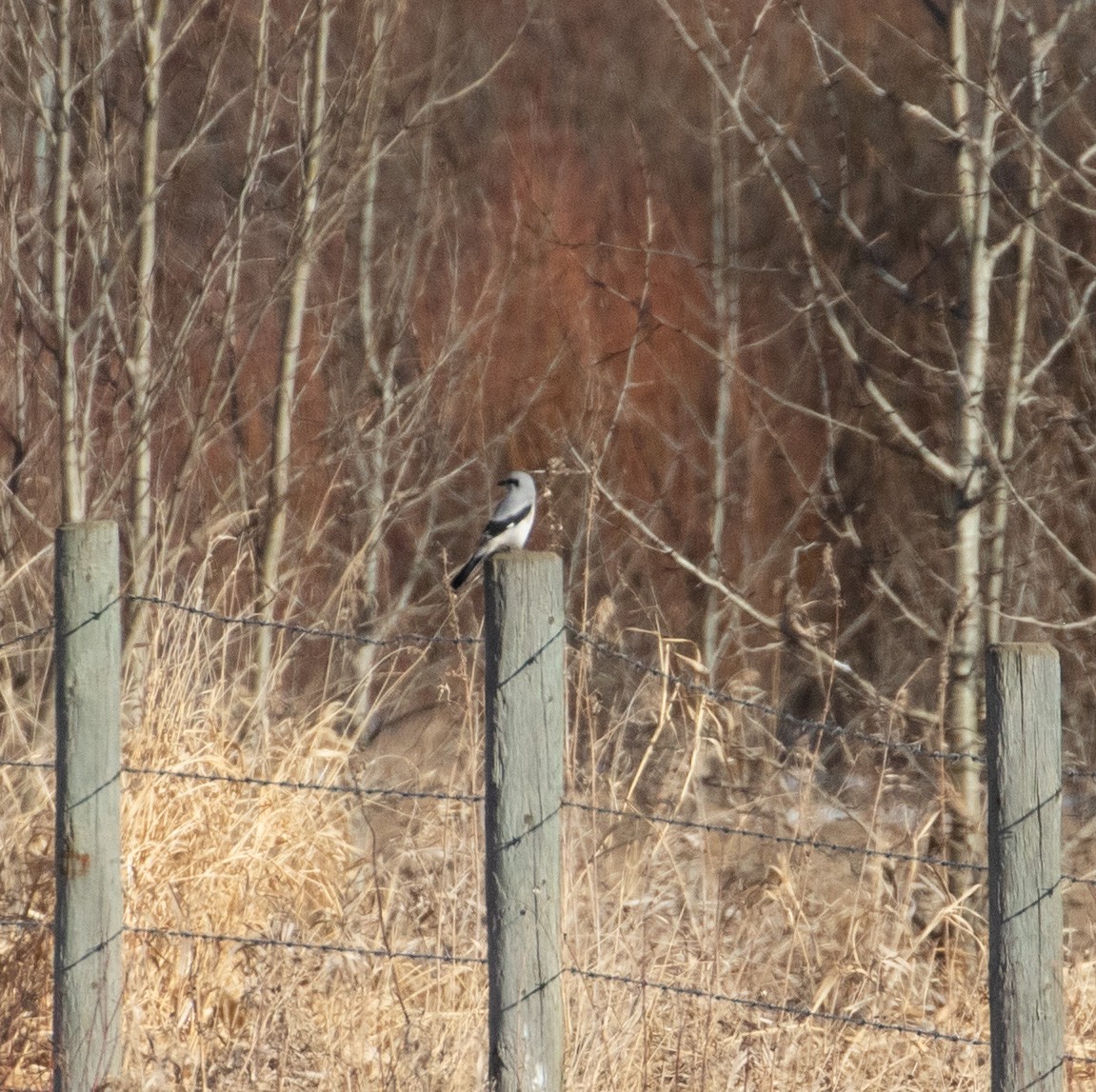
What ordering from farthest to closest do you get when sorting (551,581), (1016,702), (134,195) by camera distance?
(134,195)
(551,581)
(1016,702)

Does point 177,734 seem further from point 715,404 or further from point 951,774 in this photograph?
point 715,404

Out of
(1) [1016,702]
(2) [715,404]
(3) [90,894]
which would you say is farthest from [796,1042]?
(2) [715,404]

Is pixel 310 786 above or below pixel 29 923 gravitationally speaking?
above

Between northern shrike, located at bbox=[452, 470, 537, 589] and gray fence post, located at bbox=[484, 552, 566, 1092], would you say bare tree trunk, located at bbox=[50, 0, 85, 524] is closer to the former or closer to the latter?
northern shrike, located at bbox=[452, 470, 537, 589]

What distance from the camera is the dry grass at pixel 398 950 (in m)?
3.85

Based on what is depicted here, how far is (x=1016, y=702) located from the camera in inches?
113

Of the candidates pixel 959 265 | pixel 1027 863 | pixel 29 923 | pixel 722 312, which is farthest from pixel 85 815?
pixel 959 265

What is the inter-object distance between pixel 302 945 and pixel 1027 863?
4.65 feet

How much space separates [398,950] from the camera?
4.59m

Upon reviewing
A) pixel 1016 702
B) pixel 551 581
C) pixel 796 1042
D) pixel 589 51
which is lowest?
pixel 796 1042

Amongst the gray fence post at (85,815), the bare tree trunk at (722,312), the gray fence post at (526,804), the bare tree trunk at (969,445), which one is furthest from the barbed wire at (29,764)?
the bare tree trunk at (722,312)

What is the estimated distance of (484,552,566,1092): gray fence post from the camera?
309cm

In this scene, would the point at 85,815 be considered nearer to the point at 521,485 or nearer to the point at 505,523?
the point at 505,523

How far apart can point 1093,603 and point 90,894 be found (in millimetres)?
5674
